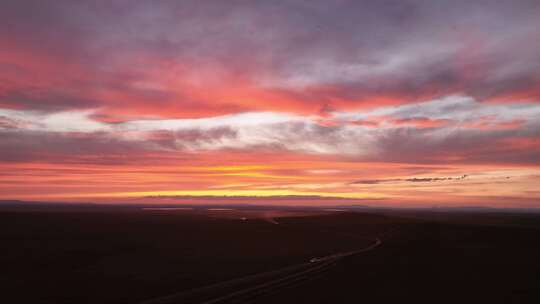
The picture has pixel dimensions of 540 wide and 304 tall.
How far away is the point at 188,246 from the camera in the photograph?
131ft

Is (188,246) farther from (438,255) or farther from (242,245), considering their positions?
(438,255)

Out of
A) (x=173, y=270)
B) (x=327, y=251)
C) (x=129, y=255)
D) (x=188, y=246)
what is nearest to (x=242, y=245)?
(x=188, y=246)

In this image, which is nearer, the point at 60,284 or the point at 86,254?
the point at 60,284

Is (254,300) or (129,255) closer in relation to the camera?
(254,300)

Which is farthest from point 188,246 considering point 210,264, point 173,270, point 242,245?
point 173,270

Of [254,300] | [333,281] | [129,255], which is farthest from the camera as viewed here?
[129,255]

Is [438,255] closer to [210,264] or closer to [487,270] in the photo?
[487,270]

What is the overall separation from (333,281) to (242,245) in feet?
70.6

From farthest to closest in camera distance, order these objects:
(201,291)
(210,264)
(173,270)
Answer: (210,264) < (173,270) < (201,291)

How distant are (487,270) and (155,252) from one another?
2299 cm

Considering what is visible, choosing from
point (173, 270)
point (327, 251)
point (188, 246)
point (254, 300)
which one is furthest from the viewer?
point (188, 246)

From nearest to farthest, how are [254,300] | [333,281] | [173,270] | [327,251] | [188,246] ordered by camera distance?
[254,300], [333,281], [173,270], [327,251], [188,246]

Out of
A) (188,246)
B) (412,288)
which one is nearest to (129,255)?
(188,246)

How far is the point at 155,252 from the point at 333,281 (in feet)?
61.5
